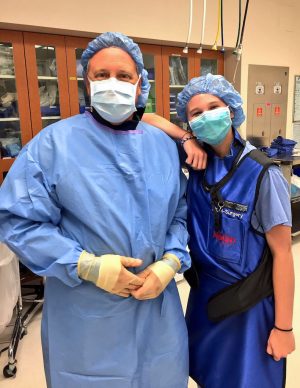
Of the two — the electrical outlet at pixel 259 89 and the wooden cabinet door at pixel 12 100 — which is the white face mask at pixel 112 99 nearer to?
the wooden cabinet door at pixel 12 100

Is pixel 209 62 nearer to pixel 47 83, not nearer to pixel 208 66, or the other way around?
pixel 208 66

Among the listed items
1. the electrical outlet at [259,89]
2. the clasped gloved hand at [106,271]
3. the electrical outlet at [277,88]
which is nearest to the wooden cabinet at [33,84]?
the electrical outlet at [259,89]

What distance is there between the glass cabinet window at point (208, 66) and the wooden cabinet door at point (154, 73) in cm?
63

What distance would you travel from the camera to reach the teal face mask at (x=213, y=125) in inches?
41.7

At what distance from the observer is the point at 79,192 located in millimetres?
914

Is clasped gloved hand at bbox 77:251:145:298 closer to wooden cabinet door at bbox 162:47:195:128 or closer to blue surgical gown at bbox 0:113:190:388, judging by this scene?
blue surgical gown at bbox 0:113:190:388

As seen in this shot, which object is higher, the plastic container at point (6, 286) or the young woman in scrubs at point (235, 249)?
the young woman in scrubs at point (235, 249)

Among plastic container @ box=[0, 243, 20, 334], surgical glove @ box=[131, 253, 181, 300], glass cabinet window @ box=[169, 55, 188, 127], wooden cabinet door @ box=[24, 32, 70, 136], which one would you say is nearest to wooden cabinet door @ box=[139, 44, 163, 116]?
glass cabinet window @ box=[169, 55, 188, 127]

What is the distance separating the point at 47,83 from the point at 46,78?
0.07m

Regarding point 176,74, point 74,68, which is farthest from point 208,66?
point 74,68

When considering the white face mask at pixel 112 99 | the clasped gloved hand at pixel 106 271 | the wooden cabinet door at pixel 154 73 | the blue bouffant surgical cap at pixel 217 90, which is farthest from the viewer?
the wooden cabinet door at pixel 154 73

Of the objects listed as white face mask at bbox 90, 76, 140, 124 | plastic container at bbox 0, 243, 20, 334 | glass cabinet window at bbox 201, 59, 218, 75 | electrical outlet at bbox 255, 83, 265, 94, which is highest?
glass cabinet window at bbox 201, 59, 218, 75

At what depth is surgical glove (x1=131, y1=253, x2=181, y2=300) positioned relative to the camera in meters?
0.94

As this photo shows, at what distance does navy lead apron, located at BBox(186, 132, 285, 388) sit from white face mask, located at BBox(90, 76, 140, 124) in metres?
0.33
